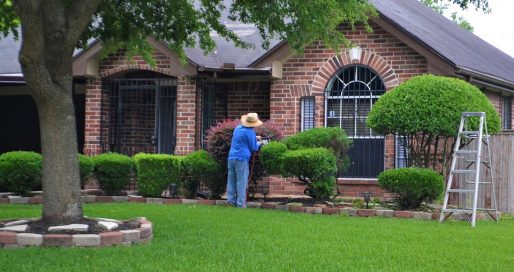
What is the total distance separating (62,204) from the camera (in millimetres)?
8414

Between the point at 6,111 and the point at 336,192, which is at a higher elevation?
the point at 6,111

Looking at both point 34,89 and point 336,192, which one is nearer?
point 34,89

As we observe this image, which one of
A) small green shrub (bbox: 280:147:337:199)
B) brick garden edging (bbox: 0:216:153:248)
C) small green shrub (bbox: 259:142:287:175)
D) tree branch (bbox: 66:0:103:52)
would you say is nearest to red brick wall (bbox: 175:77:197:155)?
small green shrub (bbox: 259:142:287:175)

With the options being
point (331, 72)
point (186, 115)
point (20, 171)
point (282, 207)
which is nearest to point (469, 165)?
point (282, 207)

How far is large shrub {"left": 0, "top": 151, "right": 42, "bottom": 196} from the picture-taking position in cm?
1373

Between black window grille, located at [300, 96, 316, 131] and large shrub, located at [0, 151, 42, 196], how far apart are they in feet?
18.1

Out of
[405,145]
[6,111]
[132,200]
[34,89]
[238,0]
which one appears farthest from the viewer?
[6,111]

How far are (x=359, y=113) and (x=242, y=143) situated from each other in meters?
3.57

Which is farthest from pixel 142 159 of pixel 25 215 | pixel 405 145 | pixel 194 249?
pixel 194 249

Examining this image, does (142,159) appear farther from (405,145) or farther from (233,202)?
(405,145)

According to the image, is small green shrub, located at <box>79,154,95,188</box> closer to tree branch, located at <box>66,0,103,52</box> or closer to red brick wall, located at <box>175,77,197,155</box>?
red brick wall, located at <box>175,77,197,155</box>

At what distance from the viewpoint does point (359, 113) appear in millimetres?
15430

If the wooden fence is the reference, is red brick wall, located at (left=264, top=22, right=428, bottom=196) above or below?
above

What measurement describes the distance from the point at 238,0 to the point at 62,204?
477cm
